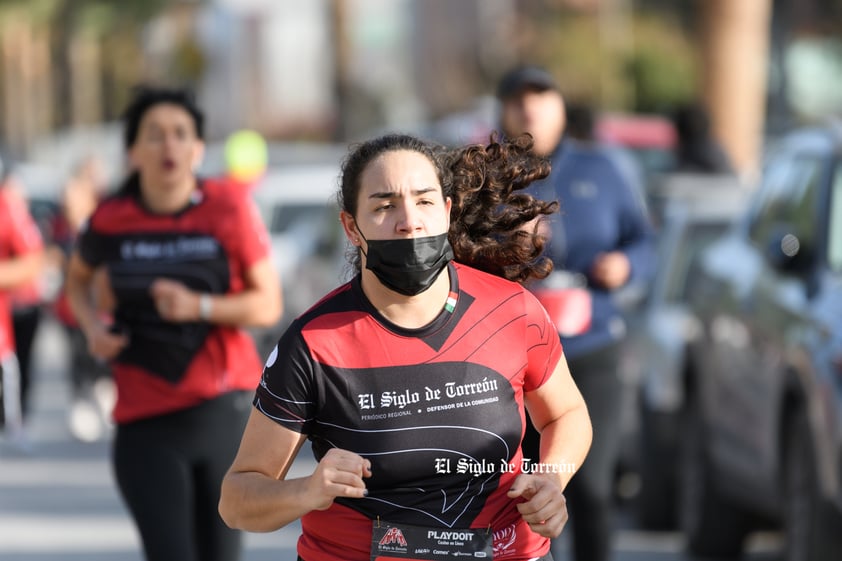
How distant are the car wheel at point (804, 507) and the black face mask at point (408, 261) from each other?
138 inches

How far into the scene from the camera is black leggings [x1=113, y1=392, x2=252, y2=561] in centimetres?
603

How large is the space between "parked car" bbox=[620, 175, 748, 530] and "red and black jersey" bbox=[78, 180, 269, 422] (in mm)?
3804

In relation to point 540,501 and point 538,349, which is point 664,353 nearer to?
point 538,349

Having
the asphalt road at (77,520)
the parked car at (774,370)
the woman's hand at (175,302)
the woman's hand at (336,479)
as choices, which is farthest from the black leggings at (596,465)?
the woman's hand at (336,479)

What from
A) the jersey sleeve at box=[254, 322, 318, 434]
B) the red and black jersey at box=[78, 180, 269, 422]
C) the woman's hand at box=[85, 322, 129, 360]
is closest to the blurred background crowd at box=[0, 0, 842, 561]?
the red and black jersey at box=[78, 180, 269, 422]

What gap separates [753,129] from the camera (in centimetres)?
2150

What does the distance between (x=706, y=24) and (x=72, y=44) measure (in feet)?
100

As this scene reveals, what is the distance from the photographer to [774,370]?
7.95m

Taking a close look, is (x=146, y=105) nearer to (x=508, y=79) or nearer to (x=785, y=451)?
(x=508, y=79)

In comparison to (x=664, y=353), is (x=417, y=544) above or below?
above

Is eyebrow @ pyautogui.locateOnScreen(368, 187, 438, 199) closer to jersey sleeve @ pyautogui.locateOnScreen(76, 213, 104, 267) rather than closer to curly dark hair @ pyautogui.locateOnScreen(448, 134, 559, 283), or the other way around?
curly dark hair @ pyautogui.locateOnScreen(448, 134, 559, 283)

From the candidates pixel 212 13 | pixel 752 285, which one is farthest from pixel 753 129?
pixel 212 13

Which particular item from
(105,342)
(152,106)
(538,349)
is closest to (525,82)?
(152,106)

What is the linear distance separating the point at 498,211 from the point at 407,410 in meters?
0.73
